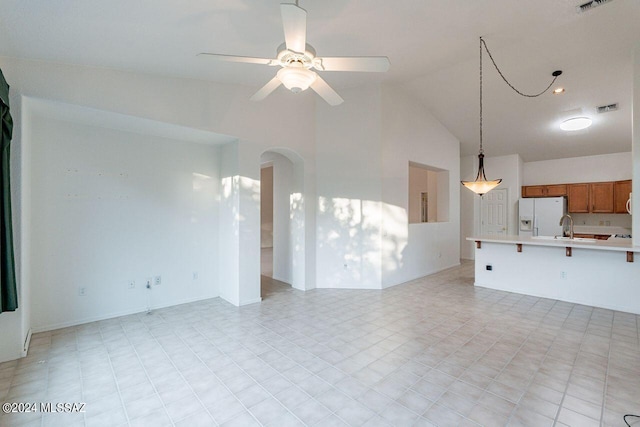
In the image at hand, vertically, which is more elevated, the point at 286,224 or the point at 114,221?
the point at 114,221

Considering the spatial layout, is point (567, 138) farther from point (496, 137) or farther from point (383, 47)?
point (383, 47)

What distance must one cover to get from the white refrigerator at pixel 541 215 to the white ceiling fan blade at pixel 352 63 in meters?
7.16

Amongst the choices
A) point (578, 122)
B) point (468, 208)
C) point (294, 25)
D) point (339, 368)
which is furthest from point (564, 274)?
point (294, 25)

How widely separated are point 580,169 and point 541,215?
1609 millimetres

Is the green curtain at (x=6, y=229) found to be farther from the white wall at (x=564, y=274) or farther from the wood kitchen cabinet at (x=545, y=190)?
the wood kitchen cabinet at (x=545, y=190)

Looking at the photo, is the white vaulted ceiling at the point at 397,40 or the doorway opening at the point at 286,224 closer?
the white vaulted ceiling at the point at 397,40

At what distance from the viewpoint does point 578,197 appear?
280 inches

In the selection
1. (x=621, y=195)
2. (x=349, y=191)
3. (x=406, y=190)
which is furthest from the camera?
(x=621, y=195)

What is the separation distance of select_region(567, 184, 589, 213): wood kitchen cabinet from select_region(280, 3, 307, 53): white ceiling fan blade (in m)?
8.34

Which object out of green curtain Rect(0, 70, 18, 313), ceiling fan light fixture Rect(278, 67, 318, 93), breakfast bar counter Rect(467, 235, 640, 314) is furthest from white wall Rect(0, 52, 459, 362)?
ceiling fan light fixture Rect(278, 67, 318, 93)

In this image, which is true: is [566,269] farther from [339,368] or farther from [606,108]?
[339,368]

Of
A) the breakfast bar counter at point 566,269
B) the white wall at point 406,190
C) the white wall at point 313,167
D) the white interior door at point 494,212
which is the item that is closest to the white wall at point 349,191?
the white wall at point 313,167

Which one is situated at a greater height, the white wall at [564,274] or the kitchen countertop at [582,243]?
the kitchen countertop at [582,243]

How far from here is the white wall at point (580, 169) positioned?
6.75m
